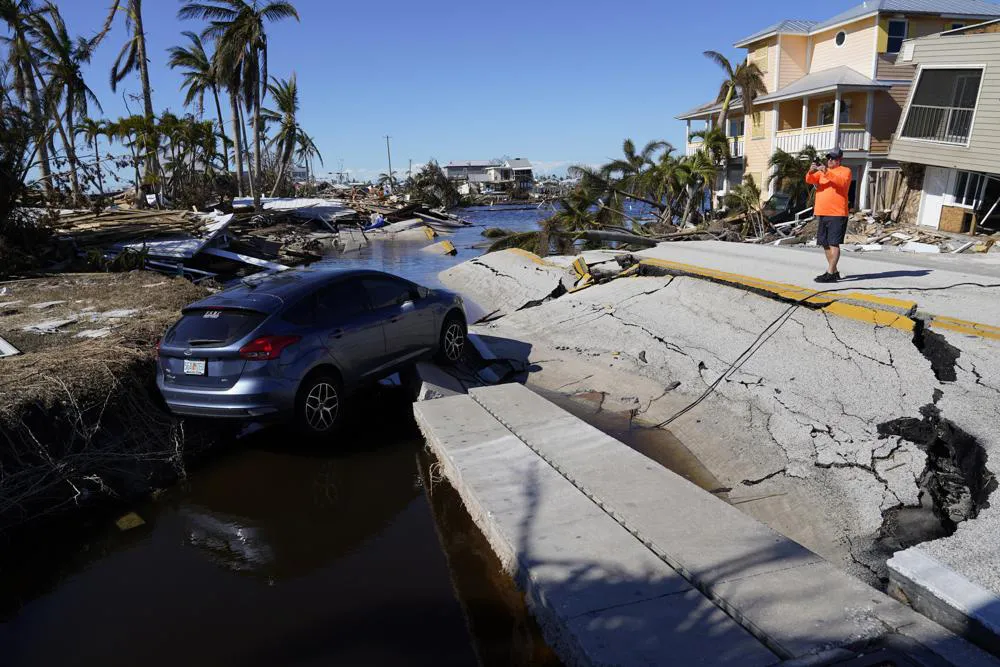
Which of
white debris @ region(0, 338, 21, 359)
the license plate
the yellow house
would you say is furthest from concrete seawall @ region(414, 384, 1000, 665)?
the yellow house

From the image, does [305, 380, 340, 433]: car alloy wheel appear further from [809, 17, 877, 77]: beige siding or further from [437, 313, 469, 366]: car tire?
[809, 17, 877, 77]: beige siding

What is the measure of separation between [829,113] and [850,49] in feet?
9.46

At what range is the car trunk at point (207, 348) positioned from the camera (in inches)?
265

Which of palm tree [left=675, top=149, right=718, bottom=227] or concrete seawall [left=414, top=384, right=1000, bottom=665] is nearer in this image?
concrete seawall [left=414, top=384, right=1000, bottom=665]

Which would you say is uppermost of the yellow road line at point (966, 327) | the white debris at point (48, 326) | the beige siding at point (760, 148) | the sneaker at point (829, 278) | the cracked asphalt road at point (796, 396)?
the beige siding at point (760, 148)

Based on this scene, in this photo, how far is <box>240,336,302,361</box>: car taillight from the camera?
6.68m

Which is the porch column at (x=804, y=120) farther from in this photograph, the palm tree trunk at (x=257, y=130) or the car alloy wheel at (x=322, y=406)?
the palm tree trunk at (x=257, y=130)

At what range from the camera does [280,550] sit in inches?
231

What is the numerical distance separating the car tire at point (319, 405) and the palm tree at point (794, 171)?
2544 centimetres

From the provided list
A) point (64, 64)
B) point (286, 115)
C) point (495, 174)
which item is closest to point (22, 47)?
point (64, 64)

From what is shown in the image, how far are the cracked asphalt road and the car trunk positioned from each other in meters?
4.78

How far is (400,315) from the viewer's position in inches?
339

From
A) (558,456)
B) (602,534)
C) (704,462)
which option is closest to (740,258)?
(704,462)

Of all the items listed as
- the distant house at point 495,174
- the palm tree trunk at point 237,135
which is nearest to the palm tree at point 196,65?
the palm tree trunk at point 237,135
